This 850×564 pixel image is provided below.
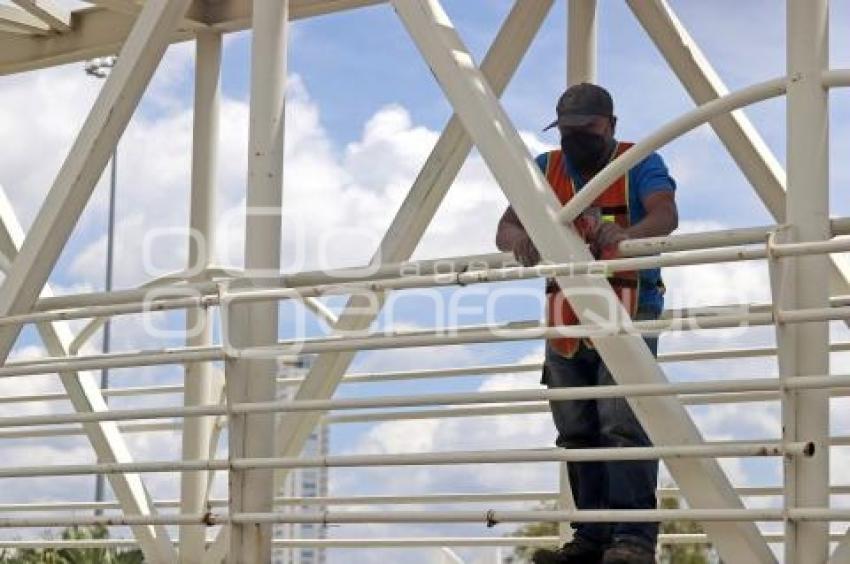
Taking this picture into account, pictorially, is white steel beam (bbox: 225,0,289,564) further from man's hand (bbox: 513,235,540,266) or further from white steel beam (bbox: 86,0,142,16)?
white steel beam (bbox: 86,0,142,16)

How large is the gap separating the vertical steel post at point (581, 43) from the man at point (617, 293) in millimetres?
2001

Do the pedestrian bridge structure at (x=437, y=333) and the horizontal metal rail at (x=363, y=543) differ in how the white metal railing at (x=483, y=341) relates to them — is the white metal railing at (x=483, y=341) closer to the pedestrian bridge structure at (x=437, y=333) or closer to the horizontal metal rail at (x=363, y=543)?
→ the pedestrian bridge structure at (x=437, y=333)

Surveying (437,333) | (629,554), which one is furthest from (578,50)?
(629,554)

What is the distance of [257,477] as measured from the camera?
22.1 ft

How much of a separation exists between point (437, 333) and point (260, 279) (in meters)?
0.78

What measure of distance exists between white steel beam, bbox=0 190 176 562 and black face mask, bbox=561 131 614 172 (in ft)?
10.5

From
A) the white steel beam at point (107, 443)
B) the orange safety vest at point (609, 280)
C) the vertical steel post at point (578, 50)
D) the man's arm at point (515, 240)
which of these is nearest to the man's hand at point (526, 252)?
A: the man's arm at point (515, 240)

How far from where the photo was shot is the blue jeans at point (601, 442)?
243 inches

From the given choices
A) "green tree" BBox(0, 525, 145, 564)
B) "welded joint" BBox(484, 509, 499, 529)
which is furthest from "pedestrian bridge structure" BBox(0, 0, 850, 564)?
"green tree" BBox(0, 525, 145, 564)

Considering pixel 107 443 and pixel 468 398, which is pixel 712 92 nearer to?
pixel 468 398

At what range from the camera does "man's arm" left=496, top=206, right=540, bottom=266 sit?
6.43m

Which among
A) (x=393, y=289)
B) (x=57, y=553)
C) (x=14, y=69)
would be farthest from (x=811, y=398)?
(x=57, y=553)

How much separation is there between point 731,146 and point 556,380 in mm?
2240

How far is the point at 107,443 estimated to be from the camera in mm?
9289
